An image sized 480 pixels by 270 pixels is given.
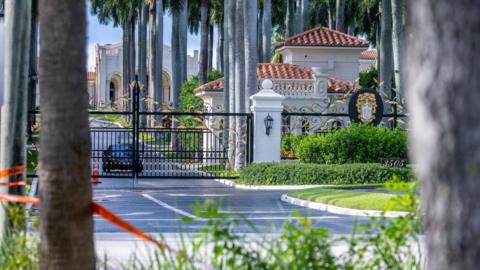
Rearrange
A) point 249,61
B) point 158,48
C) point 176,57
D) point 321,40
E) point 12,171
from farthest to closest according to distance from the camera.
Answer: point 158,48, point 176,57, point 321,40, point 249,61, point 12,171

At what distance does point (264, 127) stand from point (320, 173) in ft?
10.2

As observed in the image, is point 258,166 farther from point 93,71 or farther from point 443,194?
point 93,71

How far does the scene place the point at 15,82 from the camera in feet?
38.1

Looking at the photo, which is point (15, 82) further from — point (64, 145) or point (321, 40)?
point (321, 40)

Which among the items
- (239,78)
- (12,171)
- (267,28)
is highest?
(267,28)

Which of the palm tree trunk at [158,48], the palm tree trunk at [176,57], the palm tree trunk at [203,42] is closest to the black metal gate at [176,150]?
the palm tree trunk at [176,57]

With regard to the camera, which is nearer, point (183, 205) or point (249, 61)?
point (183, 205)

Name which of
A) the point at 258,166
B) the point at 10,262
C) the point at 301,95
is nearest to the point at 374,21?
the point at 301,95

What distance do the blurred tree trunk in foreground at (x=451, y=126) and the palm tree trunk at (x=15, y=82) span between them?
7702 mm

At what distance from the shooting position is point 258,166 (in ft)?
98.3

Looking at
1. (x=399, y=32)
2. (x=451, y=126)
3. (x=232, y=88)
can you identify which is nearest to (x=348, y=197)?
(x=232, y=88)

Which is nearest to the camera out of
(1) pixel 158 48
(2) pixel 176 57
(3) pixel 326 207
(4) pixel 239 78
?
(3) pixel 326 207

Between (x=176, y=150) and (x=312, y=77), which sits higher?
(x=312, y=77)

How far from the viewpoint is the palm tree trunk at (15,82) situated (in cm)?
1122
